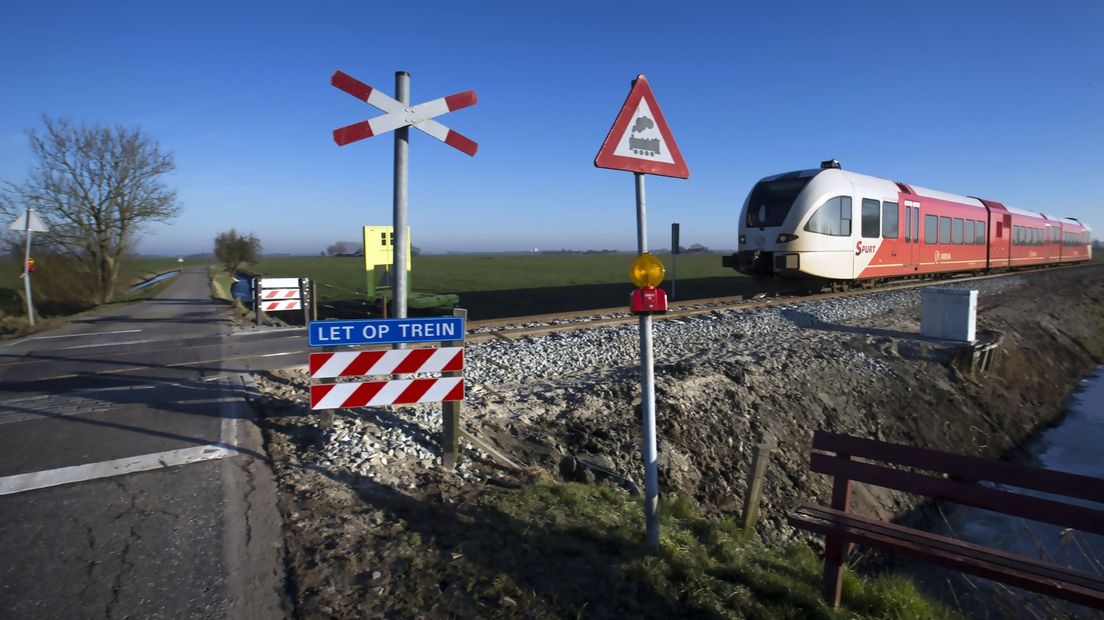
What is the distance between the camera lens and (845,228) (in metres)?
15.8

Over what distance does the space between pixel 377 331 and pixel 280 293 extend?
10.3 meters

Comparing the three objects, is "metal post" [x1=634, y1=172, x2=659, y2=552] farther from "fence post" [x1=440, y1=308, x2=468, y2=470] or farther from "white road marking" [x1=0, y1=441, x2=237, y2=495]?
"white road marking" [x1=0, y1=441, x2=237, y2=495]

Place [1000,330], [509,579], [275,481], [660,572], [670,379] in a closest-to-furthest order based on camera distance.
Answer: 1. [509,579]
2. [660,572]
3. [275,481]
4. [670,379]
5. [1000,330]

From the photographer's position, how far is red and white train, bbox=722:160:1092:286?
15.2 m

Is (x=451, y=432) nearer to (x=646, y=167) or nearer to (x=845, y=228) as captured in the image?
(x=646, y=167)

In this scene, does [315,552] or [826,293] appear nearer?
[315,552]

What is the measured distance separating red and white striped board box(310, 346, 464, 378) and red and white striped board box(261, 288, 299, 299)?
10.1 metres

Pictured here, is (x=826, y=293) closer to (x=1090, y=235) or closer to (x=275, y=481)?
(x=275, y=481)

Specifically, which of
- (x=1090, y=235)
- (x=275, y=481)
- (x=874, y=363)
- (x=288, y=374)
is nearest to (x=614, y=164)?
(x=275, y=481)

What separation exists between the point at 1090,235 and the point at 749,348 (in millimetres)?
47397

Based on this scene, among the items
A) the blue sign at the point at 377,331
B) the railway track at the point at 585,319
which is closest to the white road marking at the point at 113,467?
the blue sign at the point at 377,331

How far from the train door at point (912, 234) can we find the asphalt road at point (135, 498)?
1770 cm

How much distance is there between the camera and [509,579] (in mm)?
3516

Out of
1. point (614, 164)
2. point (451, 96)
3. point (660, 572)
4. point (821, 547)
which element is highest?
point (451, 96)
